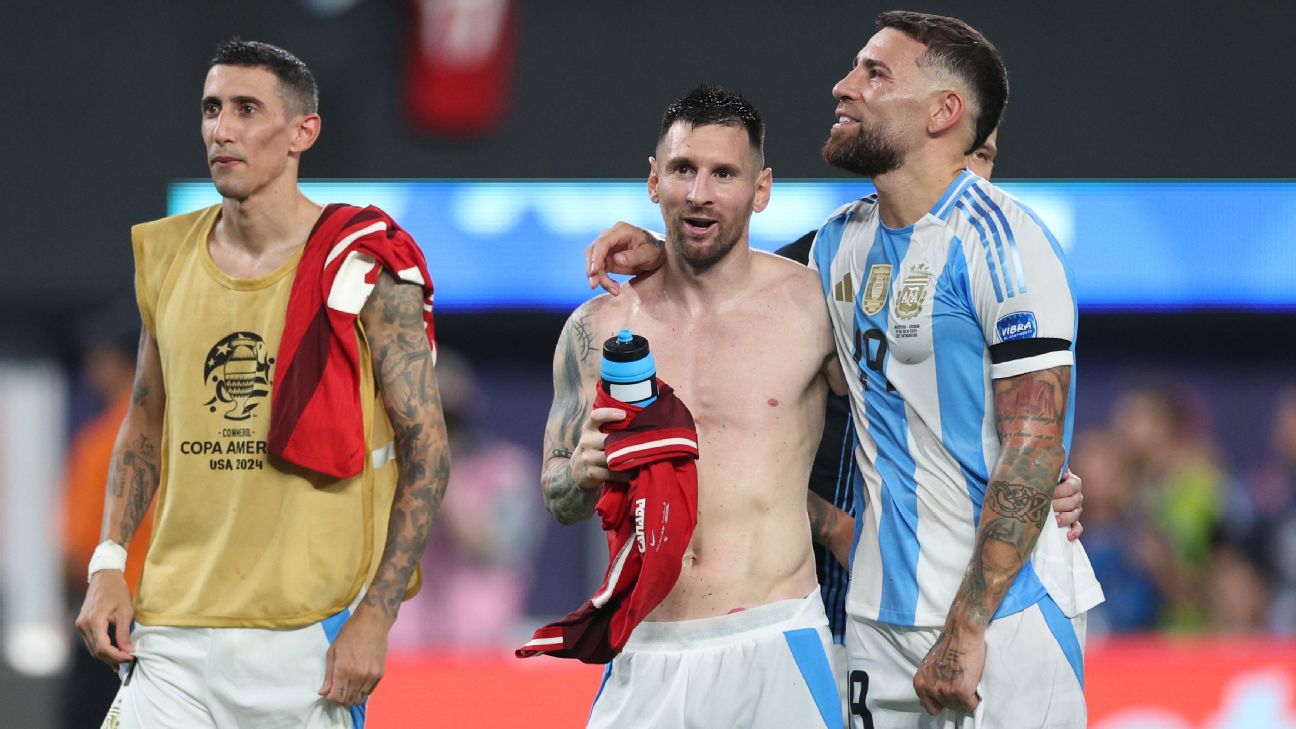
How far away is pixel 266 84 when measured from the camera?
3908mm

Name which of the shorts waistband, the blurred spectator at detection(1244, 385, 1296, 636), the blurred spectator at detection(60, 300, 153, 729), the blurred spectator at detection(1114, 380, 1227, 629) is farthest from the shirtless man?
the blurred spectator at detection(1244, 385, 1296, 636)

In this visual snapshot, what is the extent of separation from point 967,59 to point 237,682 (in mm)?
2143

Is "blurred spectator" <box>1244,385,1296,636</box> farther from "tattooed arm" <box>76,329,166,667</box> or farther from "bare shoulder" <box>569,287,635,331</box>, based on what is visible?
"tattooed arm" <box>76,329,166,667</box>

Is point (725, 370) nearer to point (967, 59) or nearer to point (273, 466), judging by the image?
point (967, 59)

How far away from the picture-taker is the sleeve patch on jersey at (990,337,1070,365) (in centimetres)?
338

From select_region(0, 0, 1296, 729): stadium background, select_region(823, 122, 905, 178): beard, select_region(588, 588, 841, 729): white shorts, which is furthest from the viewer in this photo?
select_region(0, 0, 1296, 729): stadium background

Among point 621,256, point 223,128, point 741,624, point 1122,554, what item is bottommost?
point 1122,554

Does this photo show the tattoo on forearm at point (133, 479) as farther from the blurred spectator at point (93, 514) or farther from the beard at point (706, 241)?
the blurred spectator at point (93, 514)


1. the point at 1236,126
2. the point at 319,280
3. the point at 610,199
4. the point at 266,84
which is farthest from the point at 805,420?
the point at 1236,126

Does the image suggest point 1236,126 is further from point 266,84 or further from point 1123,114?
point 266,84

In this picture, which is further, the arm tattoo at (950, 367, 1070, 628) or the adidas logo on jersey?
the adidas logo on jersey

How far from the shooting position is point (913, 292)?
3.57 m

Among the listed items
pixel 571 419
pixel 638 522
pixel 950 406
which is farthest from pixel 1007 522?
pixel 571 419

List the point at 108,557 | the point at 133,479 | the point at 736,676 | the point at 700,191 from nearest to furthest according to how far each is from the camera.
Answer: the point at 736,676
the point at 700,191
the point at 108,557
the point at 133,479
